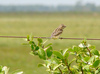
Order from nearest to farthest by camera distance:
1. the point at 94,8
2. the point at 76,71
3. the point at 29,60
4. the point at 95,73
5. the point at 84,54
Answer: the point at 95,73 < the point at 76,71 < the point at 84,54 < the point at 29,60 < the point at 94,8

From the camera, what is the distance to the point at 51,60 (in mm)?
1381

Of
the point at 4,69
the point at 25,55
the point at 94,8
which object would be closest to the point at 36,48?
the point at 4,69

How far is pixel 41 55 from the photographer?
1401 millimetres

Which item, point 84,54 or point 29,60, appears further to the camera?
point 29,60

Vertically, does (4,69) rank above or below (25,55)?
above

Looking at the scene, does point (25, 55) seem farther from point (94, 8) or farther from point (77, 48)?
point (94, 8)

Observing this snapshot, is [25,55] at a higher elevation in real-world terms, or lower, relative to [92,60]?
lower

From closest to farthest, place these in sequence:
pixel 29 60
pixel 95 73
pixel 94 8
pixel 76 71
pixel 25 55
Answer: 1. pixel 95 73
2. pixel 76 71
3. pixel 29 60
4. pixel 25 55
5. pixel 94 8

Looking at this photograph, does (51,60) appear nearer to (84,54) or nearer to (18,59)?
(84,54)

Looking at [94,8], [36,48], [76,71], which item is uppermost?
[36,48]

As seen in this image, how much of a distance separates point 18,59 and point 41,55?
35.0 ft

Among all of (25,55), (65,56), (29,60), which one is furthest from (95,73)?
(25,55)

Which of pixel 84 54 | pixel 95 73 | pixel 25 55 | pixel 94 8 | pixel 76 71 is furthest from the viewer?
pixel 94 8

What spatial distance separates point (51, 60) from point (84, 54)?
249mm
